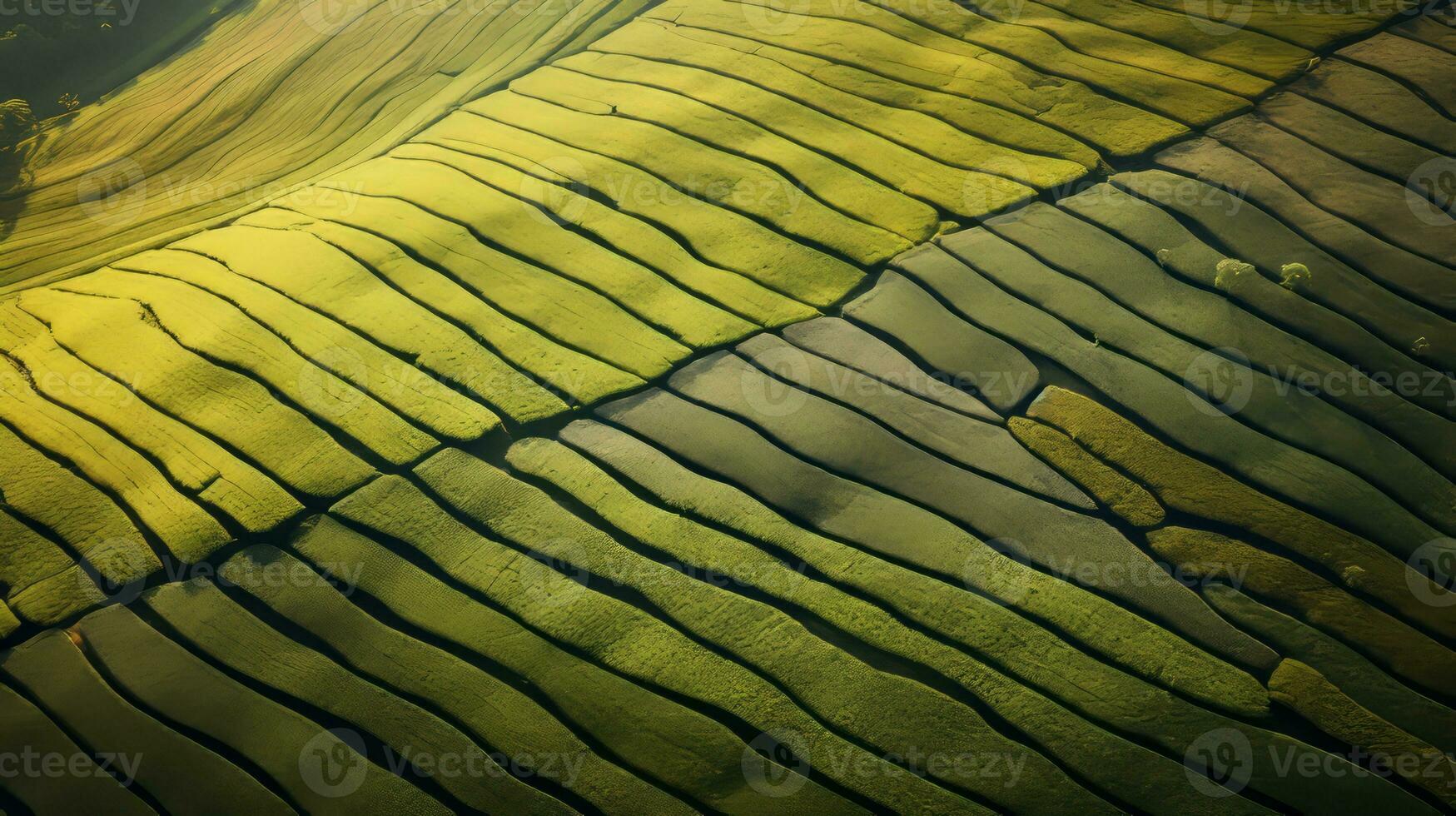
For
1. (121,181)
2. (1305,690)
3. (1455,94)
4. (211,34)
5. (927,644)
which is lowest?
(1305,690)

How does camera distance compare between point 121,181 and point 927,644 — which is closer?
point 927,644

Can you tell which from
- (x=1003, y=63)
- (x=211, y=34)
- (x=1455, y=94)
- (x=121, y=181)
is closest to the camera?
(x=1455, y=94)

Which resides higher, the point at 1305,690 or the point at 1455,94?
the point at 1455,94

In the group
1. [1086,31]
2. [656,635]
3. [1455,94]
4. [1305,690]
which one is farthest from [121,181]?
[1455,94]

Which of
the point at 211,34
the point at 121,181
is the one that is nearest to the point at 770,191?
the point at 121,181

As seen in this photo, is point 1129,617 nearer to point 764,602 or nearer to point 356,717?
point 764,602

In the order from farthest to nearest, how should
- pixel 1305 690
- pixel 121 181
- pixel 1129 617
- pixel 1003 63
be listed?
pixel 121 181, pixel 1003 63, pixel 1129 617, pixel 1305 690

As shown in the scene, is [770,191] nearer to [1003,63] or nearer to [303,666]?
[1003,63]
